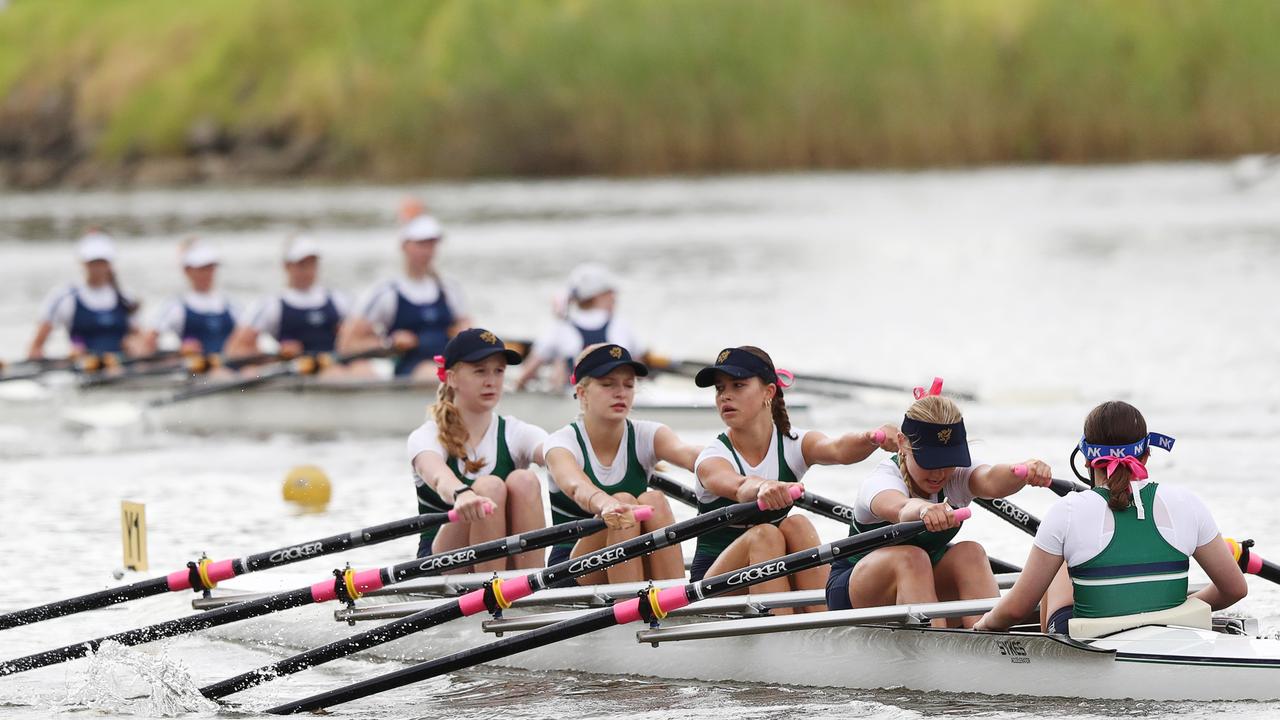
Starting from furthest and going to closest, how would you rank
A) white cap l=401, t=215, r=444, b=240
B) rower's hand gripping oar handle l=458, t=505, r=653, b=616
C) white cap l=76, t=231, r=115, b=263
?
white cap l=76, t=231, r=115, b=263 → white cap l=401, t=215, r=444, b=240 → rower's hand gripping oar handle l=458, t=505, r=653, b=616

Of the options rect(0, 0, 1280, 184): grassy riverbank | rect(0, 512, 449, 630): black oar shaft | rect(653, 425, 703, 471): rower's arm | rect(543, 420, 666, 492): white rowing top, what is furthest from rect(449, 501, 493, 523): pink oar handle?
rect(0, 0, 1280, 184): grassy riverbank

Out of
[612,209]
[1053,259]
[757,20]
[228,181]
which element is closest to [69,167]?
[228,181]

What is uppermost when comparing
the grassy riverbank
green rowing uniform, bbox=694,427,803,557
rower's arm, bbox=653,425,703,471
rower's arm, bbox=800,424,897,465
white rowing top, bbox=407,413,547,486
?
the grassy riverbank

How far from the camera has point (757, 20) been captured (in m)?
52.6

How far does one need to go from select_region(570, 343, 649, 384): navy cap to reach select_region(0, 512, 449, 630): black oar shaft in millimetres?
787

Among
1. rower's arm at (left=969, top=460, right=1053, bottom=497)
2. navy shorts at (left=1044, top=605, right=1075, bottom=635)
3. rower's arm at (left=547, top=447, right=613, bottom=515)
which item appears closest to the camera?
navy shorts at (left=1044, top=605, right=1075, bottom=635)

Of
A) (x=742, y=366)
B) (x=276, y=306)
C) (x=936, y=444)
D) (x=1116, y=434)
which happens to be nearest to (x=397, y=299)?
(x=276, y=306)

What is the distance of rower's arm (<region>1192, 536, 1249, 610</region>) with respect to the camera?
19.8 ft

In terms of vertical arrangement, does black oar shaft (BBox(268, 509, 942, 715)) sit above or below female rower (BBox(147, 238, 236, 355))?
below

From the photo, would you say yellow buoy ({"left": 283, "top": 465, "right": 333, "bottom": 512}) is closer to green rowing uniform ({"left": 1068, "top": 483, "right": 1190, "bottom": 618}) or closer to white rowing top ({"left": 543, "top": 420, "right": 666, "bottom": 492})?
white rowing top ({"left": 543, "top": 420, "right": 666, "bottom": 492})

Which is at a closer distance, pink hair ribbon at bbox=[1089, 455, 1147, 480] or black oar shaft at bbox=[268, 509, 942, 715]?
pink hair ribbon at bbox=[1089, 455, 1147, 480]

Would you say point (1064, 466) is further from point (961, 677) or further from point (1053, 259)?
point (1053, 259)

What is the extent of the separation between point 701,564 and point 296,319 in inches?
302

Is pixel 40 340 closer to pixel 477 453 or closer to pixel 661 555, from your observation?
pixel 477 453
